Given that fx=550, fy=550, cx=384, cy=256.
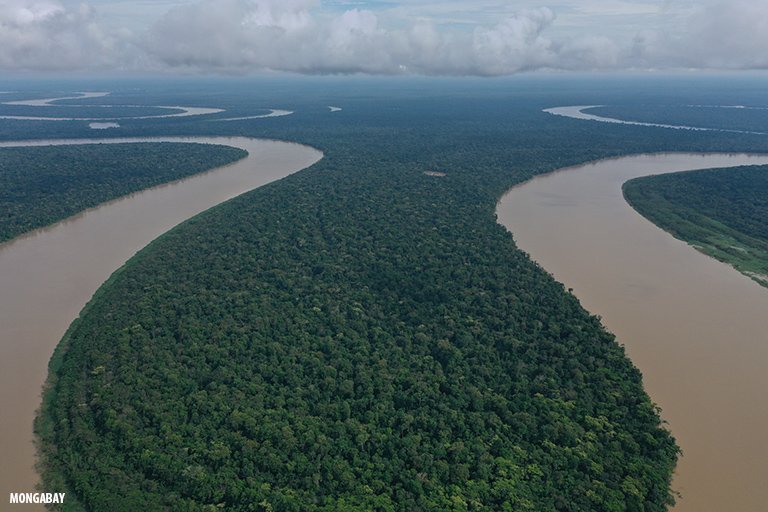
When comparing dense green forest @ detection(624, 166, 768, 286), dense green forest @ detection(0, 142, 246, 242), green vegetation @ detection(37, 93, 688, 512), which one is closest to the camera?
green vegetation @ detection(37, 93, 688, 512)

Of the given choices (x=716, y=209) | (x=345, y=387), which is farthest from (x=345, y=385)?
(x=716, y=209)

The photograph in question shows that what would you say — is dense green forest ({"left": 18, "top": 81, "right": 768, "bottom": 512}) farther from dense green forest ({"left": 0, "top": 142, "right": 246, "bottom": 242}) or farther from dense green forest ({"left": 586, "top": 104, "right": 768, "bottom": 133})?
dense green forest ({"left": 586, "top": 104, "right": 768, "bottom": 133})

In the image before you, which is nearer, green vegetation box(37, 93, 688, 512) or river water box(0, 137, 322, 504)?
green vegetation box(37, 93, 688, 512)

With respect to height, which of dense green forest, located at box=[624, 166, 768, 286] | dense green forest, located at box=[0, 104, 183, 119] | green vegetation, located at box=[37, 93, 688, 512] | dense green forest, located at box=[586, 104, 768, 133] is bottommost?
green vegetation, located at box=[37, 93, 688, 512]

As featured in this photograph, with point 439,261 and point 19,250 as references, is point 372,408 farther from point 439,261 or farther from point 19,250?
point 19,250

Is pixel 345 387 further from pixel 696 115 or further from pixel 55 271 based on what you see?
pixel 696 115

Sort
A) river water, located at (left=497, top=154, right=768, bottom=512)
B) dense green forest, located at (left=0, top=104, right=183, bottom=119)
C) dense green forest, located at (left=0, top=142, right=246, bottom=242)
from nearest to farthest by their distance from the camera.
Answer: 1. river water, located at (left=497, top=154, right=768, bottom=512)
2. dense green forest, located at (left=0, top=142, right=246, bottom=242)
3. dense green forest, located at (left=0, top=104, right=183, bottom=119)

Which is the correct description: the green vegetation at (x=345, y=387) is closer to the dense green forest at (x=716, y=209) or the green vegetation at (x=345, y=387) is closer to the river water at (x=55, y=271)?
the river water at (x=55, y=271)

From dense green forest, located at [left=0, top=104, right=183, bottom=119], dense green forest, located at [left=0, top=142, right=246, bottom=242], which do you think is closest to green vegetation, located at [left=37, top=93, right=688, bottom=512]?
dense green forest, located at [left=0, top=142, right=246, bottom=242]

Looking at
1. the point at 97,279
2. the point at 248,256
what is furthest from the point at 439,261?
the point at 97,279
